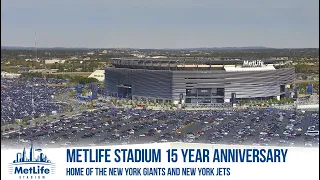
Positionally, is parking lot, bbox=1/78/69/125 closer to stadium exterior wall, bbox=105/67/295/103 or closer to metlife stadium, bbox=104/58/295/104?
metlife stadium, bbox=104/58/295/104

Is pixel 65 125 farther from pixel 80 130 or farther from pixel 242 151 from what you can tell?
pixel 242 151

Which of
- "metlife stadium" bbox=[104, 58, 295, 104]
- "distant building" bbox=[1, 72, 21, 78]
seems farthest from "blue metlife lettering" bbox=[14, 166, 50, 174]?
"distant building" bbox=[1, 72, 21, 78]

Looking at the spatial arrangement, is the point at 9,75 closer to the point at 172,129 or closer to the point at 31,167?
the point at 172,129

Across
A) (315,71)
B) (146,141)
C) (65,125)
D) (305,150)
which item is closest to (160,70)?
(65,125)

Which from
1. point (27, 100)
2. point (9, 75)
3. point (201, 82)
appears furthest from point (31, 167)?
point (9, 75)

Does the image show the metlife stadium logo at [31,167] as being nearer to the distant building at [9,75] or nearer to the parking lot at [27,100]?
the parking lot at [27,100]

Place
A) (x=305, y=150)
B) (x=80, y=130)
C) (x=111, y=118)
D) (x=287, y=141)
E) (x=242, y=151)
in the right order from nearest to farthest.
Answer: (x=242, y=151) → (x=305, y=150) → (x=287, y=141) → (x=80, y=130) → (x=111, y=118)

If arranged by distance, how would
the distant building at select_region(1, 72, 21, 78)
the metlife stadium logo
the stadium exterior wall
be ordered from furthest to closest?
the distant building at select_region(1, 72, 21, 78)
the stadium exterior wall
the metlife stadium logo
